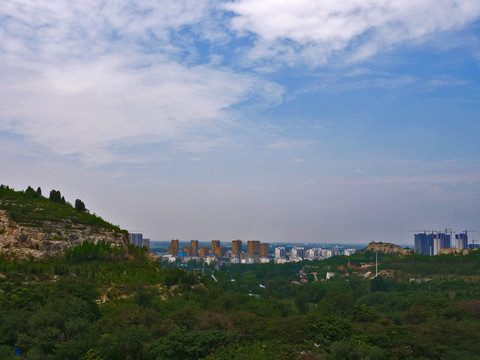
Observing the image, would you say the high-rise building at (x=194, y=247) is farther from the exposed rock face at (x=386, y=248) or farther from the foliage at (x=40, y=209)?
the foliage at (x=40, y=209)

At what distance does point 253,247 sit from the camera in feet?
630

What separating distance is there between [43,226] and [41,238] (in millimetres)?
1738

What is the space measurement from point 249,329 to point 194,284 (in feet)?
50.9

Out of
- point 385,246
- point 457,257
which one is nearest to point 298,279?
point 385,246

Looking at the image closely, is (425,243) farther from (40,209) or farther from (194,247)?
(40,209)

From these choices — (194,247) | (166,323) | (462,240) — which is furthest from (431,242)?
(166,323)

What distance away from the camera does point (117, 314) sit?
2461cm

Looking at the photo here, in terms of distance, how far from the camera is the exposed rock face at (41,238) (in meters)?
35.4

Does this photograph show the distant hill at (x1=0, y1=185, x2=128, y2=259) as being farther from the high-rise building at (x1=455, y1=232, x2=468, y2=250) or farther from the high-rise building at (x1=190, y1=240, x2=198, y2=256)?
the high-rise building at (x1=190, y1=240, x2=198, y2=256)

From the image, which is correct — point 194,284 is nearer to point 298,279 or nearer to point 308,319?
point 308,319

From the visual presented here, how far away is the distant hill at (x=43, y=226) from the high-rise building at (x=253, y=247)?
5779 inches

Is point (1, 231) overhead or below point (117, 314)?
overhead

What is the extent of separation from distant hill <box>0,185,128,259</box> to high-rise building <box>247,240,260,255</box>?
482ft

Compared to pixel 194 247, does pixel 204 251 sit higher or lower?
lower
